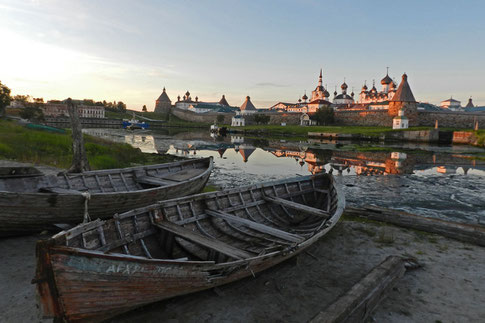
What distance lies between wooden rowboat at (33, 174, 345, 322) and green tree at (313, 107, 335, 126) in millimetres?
83947

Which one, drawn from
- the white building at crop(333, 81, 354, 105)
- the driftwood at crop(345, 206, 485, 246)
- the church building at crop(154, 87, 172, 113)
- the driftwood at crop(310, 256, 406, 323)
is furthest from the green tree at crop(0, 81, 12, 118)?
the white building at crop(333, 81, 354, 105)

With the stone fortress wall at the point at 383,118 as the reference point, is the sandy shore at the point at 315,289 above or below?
below

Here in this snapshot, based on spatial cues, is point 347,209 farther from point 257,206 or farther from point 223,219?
point 223,219

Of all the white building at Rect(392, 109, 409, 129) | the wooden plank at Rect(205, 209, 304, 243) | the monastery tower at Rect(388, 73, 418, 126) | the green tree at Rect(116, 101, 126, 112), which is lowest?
the wooden plank at Rect(205, 209, 304, 243)

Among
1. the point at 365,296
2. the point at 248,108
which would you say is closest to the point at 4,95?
the point at 365,296

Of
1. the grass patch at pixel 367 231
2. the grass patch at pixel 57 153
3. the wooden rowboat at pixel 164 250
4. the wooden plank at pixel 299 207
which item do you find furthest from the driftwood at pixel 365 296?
the grass patch at pixel 57 153

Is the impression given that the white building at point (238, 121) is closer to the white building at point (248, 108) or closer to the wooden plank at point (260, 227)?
the white building at point (248, 108)

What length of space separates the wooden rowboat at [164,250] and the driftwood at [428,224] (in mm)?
2108

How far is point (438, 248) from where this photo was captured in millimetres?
8781

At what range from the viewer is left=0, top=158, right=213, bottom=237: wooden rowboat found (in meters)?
7.19

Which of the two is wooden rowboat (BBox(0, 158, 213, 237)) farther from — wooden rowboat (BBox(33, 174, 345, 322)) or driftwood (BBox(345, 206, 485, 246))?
driftwood (BBox(345, 206, 485, 246))

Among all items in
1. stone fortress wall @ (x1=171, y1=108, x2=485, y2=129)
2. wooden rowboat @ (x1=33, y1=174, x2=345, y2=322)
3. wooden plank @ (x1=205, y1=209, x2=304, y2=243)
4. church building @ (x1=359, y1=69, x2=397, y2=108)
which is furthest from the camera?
church building @ (x1=359, y1=69, x2=397, y2=108)

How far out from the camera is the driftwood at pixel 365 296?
14.7 ft

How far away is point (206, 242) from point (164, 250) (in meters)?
1.02
